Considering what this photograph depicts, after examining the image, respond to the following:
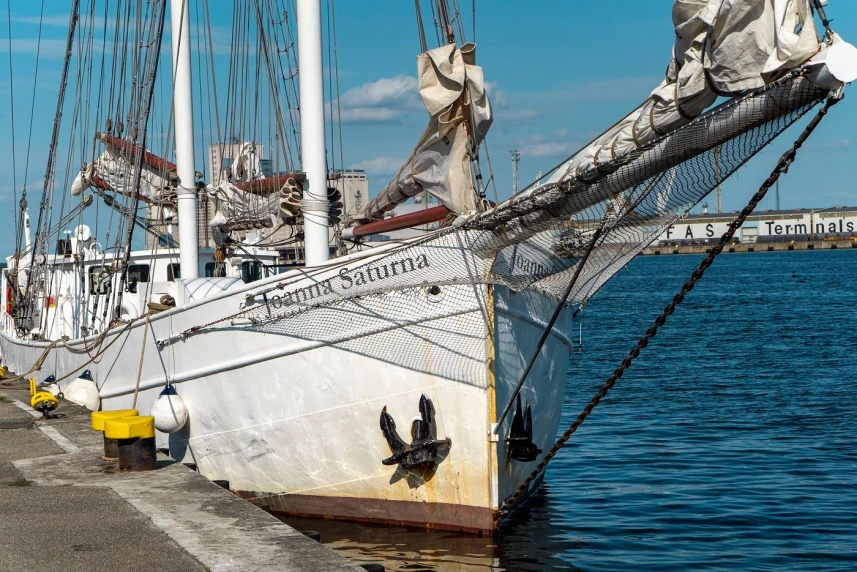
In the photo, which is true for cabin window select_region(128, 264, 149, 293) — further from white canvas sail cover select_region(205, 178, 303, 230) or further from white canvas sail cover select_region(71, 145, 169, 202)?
white canvas sail cover select_region(205, 178, 303, 230)

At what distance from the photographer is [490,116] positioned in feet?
35.2

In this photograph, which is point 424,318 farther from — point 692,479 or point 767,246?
point 767,246

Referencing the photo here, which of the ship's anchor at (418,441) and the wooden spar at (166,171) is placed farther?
the wooden spar at (166,171)

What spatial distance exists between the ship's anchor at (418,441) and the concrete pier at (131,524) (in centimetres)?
169

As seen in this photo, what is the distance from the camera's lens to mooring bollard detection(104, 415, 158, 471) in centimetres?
1095

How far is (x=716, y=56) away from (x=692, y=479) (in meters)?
9.06

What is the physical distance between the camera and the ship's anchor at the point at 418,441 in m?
10.6

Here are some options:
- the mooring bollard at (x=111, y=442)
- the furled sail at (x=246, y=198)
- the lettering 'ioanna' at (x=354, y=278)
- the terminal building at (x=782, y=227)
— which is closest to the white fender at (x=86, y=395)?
the furled sail at (x=246, y=198)

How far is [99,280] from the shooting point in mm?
17125

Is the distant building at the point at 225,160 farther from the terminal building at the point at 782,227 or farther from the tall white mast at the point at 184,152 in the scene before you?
the terminal building at the point at 782,227

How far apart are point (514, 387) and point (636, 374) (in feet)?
56.3

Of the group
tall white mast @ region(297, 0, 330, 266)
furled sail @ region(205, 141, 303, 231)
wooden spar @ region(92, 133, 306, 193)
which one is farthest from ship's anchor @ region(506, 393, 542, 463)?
furled sail @ region(205, 141, 303, 231)

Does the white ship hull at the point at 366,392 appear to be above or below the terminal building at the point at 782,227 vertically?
below

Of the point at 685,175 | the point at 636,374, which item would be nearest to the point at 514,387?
the point at 685,175
